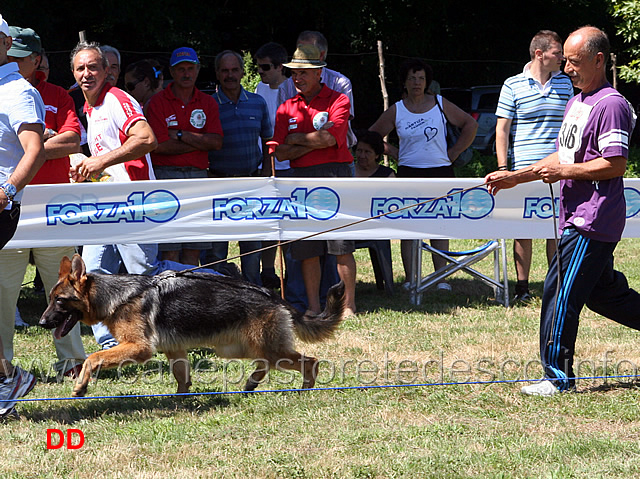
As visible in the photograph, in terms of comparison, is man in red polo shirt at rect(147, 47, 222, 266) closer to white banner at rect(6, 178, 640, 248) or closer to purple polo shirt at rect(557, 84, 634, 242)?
white banner at rect(6, 178, 640, 248)

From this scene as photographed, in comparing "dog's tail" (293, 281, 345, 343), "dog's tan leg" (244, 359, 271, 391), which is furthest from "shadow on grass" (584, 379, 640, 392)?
"dog's tan leg" (244, 359, 271, 391)

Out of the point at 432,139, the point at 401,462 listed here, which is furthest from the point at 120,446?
the point at 432,139

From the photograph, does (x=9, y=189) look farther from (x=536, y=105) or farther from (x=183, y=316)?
(x=536, y=105)

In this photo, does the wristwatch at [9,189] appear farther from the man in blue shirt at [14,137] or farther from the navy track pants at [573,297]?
the navy track pants at [573,297]

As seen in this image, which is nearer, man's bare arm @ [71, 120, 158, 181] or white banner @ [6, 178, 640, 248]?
man's bare arm @ [71, 120, 158, 181]

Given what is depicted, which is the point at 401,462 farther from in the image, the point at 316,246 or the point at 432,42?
the point at 432,42

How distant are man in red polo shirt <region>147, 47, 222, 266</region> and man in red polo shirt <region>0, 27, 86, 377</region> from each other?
4.64 ft

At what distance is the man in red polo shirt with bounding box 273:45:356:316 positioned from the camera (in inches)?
279

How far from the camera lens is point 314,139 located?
7.10m

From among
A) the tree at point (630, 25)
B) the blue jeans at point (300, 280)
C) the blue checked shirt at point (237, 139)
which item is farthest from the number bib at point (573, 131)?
the tree at point (630, 25)

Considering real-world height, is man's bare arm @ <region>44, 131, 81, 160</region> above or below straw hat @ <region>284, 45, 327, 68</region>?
below

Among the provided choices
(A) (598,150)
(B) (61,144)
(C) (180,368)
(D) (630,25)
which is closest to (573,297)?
(A) (598,150)

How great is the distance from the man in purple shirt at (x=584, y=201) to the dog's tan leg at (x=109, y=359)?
2.23 m

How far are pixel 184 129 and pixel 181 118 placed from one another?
10 cm
